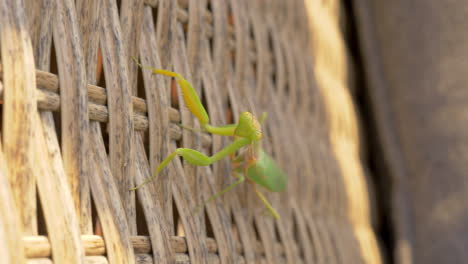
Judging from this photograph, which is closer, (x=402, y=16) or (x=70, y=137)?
(x=70, y=137)

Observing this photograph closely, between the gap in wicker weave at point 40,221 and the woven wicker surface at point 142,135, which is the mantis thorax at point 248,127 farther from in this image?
the gap in wicker weave at point 40,221

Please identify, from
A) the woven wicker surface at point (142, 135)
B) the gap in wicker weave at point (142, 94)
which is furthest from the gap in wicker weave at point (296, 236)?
the gap in wicker weave at point (142, 94)

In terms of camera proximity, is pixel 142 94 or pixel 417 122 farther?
pixel 417 122

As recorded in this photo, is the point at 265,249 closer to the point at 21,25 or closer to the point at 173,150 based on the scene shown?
the point at 173,150

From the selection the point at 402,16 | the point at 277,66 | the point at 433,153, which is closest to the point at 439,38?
the point at 402,16

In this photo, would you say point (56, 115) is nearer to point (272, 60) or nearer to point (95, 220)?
point (95, 220)

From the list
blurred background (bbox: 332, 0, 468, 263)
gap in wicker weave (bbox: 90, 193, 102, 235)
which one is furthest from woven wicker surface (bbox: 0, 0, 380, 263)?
blurred background (bbox: 332, 0, 468, 263)

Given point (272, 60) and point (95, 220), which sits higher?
point (272, 60)

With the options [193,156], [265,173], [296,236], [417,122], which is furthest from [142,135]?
[417,122]
